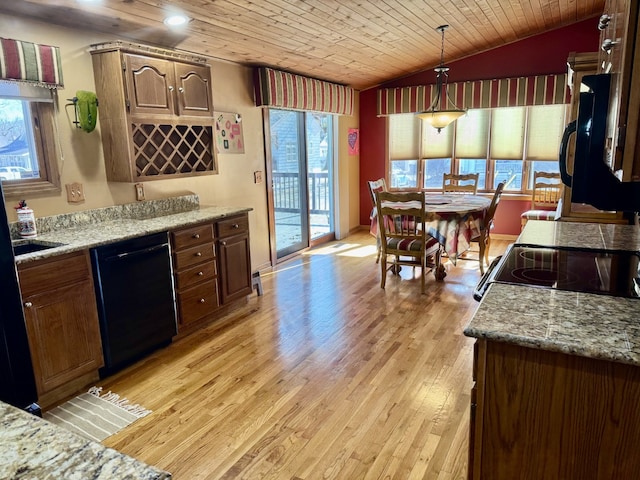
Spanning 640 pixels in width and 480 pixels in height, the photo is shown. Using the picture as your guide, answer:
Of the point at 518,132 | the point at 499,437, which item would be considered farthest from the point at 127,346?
the point at 518,132

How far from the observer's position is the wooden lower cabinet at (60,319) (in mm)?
2375

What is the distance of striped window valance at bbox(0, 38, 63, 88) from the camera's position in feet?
8.25

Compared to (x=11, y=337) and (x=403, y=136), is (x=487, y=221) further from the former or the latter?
(x=11, y=337)

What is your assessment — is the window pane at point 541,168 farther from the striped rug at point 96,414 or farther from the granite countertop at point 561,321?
the striped rug at point 96,414

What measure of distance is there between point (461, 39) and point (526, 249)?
13.6ft

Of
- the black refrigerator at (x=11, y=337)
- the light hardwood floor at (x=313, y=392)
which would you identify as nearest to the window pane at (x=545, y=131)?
the light hardwood floor at (x=313, y=392)

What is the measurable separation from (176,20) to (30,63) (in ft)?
3.30

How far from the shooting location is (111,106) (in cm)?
312

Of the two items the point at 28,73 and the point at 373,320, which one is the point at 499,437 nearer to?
the point at 373,320

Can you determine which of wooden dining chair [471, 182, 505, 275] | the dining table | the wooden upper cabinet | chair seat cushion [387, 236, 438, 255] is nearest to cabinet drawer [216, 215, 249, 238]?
the wooden upper cabinet

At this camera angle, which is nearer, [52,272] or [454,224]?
[52,272]

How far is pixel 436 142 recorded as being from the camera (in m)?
6.72

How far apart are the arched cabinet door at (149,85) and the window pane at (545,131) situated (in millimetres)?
4815

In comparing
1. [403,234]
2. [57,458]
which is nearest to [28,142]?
[57,458]
